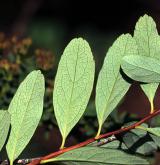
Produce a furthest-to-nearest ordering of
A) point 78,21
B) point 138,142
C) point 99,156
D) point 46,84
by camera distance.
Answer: point 78,21
point 46,84
point 138,142
point 99,156

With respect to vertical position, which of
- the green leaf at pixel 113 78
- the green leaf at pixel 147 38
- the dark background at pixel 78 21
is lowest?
the green leaf at pixel 113 78

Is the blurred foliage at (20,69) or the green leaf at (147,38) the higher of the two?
the green leaf at (147,38)

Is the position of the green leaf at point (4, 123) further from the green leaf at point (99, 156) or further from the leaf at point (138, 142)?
the leaf at point (138, 142)

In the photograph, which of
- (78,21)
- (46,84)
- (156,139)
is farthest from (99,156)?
(78,21)

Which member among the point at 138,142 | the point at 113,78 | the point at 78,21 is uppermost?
the point at 78,21

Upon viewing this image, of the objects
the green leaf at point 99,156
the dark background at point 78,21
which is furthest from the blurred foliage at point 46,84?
the dark background at point 78,21

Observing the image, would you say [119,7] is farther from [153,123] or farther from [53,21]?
[153,123]

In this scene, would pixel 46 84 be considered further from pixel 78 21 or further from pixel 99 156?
pixel 78 21

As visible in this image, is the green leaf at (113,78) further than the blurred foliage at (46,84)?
No
